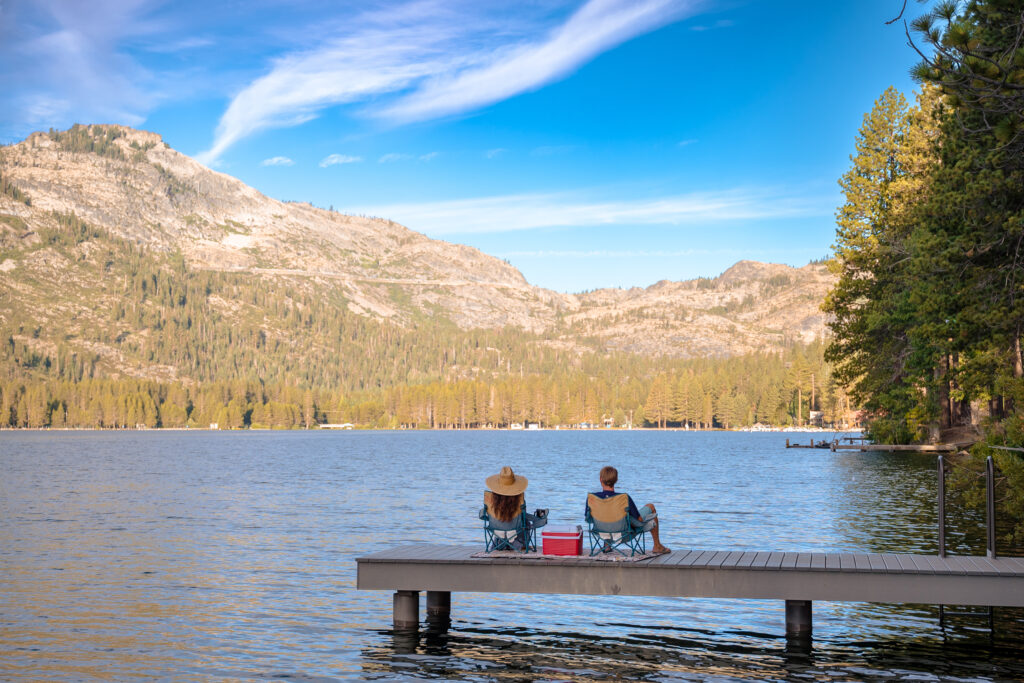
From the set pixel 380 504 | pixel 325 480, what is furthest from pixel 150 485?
pixel 380 504

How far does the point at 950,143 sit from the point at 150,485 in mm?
46270

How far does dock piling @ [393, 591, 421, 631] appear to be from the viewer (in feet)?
56.5

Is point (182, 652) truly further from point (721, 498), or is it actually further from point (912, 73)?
point (721, 498)

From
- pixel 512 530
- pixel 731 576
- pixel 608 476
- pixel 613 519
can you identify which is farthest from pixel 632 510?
pixel 512 530

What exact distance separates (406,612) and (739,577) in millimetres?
5869

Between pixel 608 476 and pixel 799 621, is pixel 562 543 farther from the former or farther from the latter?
pixel 799 621

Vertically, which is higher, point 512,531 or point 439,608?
point 512,531

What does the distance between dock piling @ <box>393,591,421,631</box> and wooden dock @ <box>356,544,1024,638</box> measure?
0.11 meters

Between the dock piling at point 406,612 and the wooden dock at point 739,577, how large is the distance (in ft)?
0.35

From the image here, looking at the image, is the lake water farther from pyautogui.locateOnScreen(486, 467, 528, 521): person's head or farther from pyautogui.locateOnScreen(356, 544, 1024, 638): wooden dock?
pyautogui.locateOnScreen(486, 467, 528, 521): person's head

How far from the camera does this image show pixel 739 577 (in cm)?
1545

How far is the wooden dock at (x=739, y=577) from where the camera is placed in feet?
48.6

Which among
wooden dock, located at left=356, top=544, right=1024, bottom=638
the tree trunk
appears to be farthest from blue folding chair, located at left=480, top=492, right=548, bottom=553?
the tree trunk

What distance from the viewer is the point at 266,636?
17.2m
